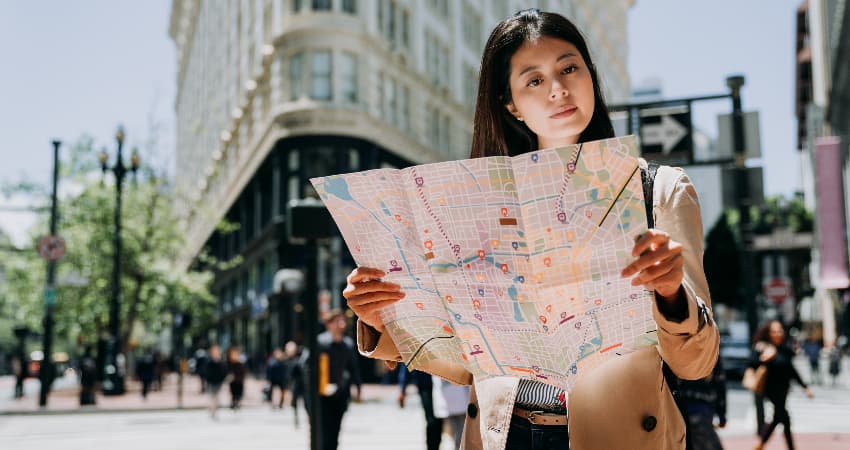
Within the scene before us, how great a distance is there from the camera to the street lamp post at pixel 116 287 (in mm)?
26031

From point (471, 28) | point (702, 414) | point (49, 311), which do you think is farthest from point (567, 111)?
point (471, 28)

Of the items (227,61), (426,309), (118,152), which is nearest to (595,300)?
(426,309)

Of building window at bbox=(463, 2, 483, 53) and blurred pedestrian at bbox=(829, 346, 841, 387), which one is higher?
building window at bbox=(463, 2, 483, 53)

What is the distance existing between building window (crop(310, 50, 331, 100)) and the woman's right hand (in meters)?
32.2

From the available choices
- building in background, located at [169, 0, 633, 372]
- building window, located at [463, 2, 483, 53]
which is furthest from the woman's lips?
building window, located at [463, 2, 483, 53]

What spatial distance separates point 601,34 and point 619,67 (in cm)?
989

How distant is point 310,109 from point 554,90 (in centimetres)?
3176

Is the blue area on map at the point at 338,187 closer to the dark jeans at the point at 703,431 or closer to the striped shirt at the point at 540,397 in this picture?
the striped shirt at the point at 540,397

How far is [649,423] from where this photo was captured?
1.72 m

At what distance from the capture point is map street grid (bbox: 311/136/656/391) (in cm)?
156

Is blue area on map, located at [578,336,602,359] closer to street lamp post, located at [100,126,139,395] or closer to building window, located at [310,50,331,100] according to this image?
street lamp post, located at [100,126,139,395]

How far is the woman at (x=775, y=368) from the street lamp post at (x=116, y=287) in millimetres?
20639

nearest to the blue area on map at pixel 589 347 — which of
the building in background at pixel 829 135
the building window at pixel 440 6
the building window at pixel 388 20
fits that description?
the building in background at pixel 829 135

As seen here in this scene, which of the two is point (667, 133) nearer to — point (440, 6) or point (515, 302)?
point (515, 302)
